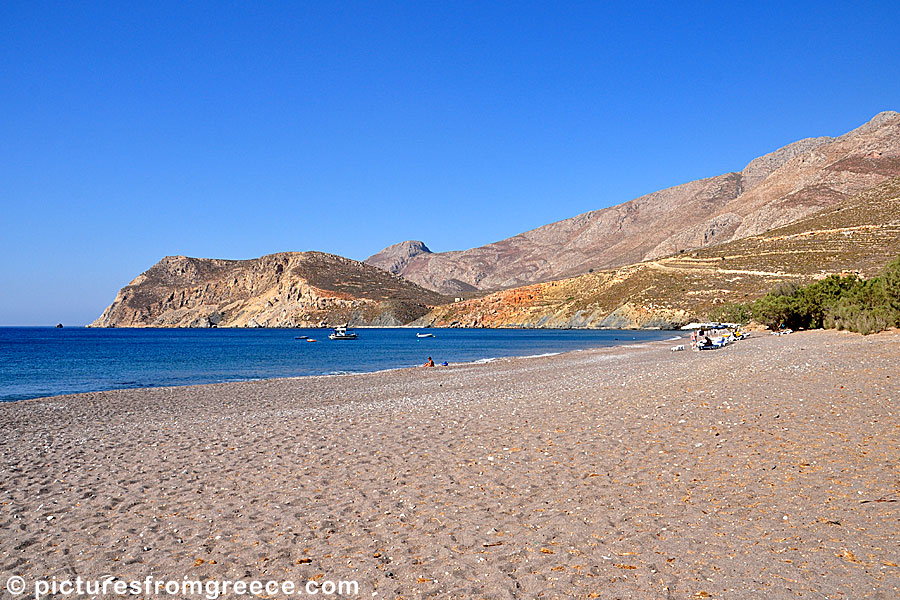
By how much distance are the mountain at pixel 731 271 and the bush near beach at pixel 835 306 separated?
11.6m

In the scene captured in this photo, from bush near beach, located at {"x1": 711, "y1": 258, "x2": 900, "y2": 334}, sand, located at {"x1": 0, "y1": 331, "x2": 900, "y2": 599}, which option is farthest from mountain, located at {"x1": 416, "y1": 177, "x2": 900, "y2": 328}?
sand, located at {"x1": 0, "y1": 331, "x2": 900, "y2": 599}

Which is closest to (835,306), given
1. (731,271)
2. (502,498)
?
(502,498)

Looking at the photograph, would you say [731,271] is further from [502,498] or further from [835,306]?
[502,498]

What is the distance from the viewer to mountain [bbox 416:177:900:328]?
3132 inches

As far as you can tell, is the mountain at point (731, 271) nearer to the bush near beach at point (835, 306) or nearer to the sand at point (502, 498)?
the bush near beach at point (835, 306)

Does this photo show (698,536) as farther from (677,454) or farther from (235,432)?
(235,432)

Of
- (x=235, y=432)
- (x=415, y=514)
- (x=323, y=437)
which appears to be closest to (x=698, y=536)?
(x=415, y=514)

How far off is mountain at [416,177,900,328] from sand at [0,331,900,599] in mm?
67057

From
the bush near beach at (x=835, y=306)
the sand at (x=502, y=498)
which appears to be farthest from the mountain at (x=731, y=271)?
the sand at (x=502, y=498)

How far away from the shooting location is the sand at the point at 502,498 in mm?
5469

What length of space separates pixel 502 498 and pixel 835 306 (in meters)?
44.8

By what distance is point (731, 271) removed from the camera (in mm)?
99500

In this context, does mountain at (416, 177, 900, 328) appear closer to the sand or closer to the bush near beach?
the bush near beach

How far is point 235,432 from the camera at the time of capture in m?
13.7
